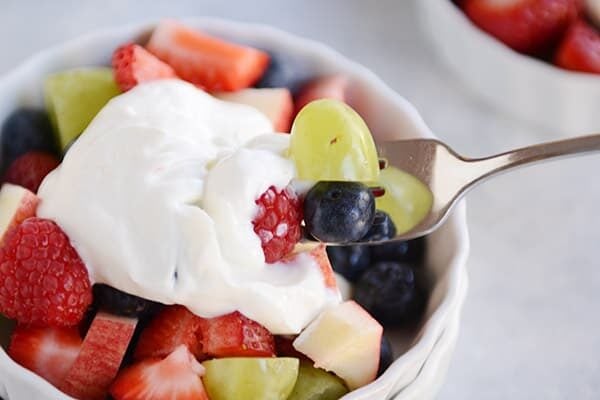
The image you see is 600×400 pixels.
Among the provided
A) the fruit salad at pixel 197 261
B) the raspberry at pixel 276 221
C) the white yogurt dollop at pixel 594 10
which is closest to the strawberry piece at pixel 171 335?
the fruit salad at pixel 197 261

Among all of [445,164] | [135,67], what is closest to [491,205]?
[445,164]

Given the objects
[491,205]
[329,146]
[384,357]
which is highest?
[329,146]

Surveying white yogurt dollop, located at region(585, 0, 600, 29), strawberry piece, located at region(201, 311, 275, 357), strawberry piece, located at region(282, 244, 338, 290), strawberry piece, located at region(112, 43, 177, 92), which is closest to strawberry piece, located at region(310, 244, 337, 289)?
strawberry piece, located at region(282, 244, 338, 290)

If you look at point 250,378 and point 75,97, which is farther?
point 75,97

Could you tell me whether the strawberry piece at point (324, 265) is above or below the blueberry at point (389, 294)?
above

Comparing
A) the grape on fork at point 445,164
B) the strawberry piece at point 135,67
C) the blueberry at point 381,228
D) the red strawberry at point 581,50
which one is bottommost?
the red strawberry at point 581,50

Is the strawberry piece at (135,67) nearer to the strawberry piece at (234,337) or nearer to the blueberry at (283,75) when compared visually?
the blueberry at (283,75)

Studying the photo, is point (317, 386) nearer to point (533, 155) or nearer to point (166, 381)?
point (166, 381)
